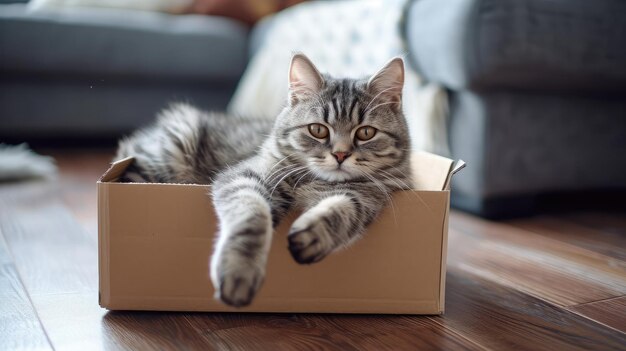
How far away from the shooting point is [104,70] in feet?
10.4

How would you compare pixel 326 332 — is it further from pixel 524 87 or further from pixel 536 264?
pixel 524 87

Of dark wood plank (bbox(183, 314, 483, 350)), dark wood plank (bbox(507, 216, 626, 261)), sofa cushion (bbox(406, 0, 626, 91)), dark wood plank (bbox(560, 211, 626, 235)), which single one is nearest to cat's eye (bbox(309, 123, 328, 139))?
dark wood plank (bbox(183, 314, 483, 350))

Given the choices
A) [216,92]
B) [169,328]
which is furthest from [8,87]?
[169,328]

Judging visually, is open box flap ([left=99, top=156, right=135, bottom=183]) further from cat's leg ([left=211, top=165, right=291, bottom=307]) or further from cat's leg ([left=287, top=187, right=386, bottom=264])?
cat's leg ([left=287, top=187, right=386, bottom=264])

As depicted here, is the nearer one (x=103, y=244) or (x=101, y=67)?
(x=103, y=244)

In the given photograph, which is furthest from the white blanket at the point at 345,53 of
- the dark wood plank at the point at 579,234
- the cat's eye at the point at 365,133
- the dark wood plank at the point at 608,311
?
the dark wood plank at the point at 608,311

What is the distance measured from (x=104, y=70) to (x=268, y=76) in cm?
97

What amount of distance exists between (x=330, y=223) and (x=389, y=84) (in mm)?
451

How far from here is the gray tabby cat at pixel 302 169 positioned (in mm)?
959

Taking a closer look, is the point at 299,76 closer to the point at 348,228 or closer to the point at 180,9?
the point at 348,228

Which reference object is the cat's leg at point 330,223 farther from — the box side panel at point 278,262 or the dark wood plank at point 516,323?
the dark wood plank at point 516,323

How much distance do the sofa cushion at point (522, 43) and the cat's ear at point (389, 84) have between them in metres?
0.58

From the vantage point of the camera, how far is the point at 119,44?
3.17 m

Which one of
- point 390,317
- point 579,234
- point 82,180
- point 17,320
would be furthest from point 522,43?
point 82,180
